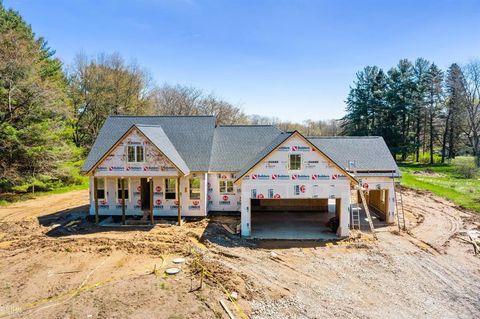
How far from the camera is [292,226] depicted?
63.0 feet

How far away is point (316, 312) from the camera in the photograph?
32.7 feet

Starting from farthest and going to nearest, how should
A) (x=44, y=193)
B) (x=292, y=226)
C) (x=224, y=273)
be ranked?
1. (x=44, y=193)
2. (x=292, y=226)
3. (x=224, y=273)

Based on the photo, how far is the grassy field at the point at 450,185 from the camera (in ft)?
85.5

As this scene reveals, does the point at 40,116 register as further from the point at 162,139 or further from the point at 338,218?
the point at 338,218

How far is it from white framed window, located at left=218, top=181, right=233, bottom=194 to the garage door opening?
235 centimetres

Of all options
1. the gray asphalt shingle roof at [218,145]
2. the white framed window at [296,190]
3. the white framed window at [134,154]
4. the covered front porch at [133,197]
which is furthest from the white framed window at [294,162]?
the white framed window at [134,154]

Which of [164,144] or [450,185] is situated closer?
[164,144]

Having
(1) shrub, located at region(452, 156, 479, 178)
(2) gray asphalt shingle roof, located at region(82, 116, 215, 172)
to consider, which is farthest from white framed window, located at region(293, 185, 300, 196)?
(1) shrub, located at region(452, 156, 479, 178)

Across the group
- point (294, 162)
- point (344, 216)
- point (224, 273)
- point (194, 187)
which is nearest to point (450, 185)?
→ point (344, 216)

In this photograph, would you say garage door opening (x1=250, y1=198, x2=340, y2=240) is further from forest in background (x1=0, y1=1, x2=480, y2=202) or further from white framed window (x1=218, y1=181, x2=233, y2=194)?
forest in background (x1=0, y1=1, x2=480, y2=202)

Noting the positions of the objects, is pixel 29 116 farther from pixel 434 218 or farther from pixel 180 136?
pixel 434 218

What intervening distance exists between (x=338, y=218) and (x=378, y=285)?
6273mm

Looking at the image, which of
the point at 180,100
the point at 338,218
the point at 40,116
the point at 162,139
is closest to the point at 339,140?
the point at 338,218

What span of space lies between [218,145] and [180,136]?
9.41ft
